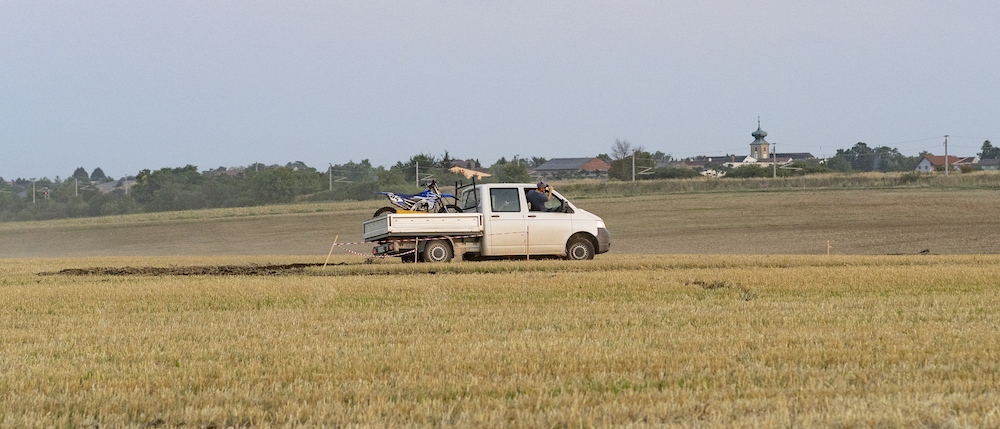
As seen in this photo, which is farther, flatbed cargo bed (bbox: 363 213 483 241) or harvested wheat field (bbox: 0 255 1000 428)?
flatbed cargo bed (bbox: 363 213 483 241)

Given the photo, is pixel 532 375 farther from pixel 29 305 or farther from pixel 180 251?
pixel 180 251

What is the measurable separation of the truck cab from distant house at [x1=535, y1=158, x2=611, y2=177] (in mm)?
149694

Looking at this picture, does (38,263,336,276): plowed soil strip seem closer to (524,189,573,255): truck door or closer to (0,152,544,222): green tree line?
(524,189,573,255): truck door

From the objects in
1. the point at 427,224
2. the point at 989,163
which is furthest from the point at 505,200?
the point at 989,163

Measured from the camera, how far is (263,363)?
23.9 ft

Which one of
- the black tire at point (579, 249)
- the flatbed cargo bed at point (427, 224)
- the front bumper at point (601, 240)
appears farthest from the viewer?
the front bumper at point (601, 240)

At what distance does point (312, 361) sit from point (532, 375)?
192 centimetres

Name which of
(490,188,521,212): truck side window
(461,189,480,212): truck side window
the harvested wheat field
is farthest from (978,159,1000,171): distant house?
the harvested wheat field

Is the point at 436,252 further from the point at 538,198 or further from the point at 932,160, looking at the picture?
the point at 932,160

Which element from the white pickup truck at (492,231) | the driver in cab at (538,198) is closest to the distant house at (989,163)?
the white pickup truck at (492,231)

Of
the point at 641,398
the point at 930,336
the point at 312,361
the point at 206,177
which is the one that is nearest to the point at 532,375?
the point at 641,398

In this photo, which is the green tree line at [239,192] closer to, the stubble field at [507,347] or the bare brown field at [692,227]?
the bare brown field at [692,227]

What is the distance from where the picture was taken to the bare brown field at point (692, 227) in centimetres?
3547

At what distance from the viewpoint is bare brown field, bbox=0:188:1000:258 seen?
116ft
